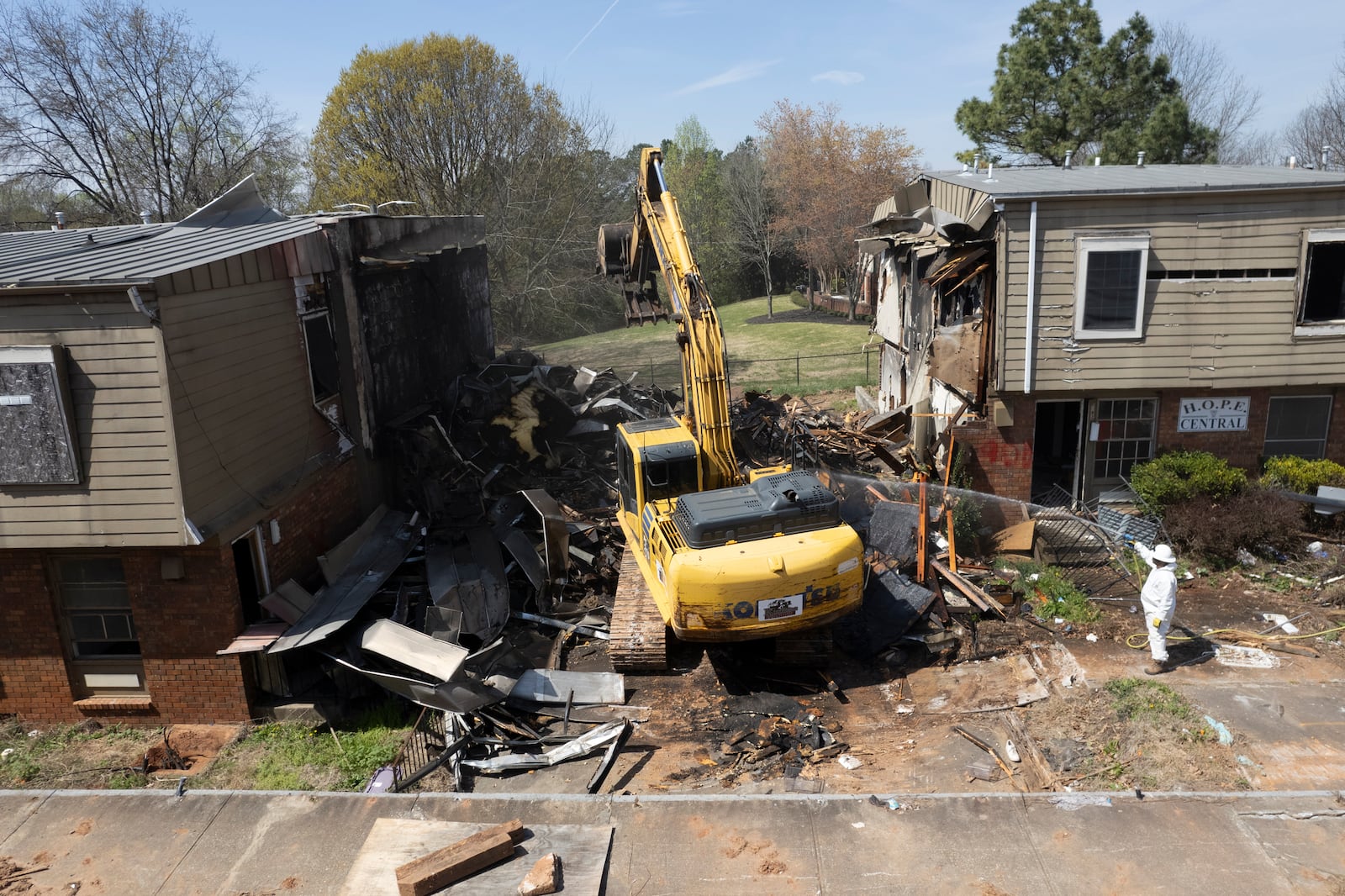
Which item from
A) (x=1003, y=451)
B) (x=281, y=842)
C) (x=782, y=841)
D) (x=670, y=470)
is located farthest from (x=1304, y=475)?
(x=281, y=842)

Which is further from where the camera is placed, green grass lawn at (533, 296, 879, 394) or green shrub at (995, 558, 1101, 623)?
green grass lawn at (533, 296, 879, 394)

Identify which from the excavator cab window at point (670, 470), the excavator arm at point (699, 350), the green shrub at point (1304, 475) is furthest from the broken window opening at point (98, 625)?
the green shrub at point (1304, 475)

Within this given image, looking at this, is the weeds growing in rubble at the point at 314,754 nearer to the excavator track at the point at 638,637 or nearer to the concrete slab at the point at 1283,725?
the excavator track at the point at 638,637

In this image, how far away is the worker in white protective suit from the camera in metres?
9.57

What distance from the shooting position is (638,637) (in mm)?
10422

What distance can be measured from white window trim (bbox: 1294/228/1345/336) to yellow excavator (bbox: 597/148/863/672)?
8721 millimetres

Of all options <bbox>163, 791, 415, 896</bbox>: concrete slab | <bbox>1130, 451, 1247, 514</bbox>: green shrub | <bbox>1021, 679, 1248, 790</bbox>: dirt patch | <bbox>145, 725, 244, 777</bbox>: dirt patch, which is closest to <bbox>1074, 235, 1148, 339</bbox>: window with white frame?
<bbox>1130, 451, 1247, 514</bbox>: green shrub

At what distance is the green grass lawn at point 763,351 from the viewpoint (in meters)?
28.0

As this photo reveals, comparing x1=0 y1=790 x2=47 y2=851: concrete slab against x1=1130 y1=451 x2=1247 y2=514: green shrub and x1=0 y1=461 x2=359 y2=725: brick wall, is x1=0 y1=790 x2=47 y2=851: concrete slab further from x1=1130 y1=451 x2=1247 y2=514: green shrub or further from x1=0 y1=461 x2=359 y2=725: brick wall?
x1=1130 y1=451 x2=1247 y2=514: green shrub

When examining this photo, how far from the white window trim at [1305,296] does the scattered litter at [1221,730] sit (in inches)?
309

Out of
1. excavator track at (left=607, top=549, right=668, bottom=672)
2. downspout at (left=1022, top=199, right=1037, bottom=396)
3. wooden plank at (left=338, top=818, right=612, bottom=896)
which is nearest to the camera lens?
wooden plank at (left=338, top=818, right=612, bottom=896)

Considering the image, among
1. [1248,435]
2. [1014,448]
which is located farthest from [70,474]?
[1248,435]

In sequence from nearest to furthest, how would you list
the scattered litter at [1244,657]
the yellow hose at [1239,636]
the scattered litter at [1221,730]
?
the scattered litter at [1221,730]
the scattered litter at [1244,657]
the yellow hose at [1239,636]

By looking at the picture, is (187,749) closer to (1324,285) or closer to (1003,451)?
(1003,451)
